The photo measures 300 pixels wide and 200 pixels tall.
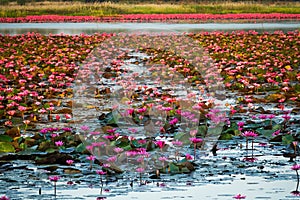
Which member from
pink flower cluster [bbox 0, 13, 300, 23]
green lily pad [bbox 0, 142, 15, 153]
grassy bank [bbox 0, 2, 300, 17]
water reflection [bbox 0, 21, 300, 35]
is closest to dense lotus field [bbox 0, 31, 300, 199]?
green lily pad [bbox 0, 142, 15, 153]

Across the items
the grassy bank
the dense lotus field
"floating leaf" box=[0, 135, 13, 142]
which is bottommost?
the grassy bank

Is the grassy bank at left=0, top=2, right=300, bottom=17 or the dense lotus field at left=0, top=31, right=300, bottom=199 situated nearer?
the dense lotus field at left=0, top=31, right=300, bottom=199

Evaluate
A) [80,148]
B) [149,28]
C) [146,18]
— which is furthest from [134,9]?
[80,148]

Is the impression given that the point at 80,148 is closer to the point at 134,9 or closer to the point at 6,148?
the point at 6,148

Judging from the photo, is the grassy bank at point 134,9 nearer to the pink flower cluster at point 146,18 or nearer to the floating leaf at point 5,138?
the pink flower cluster at point 146,18

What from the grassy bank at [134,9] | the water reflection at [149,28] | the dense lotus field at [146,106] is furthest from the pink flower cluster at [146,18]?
the dense lotus field at [146,106]

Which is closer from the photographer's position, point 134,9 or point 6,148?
point 6,148

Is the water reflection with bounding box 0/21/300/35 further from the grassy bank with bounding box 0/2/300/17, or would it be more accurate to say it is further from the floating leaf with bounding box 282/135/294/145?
the floating leaf with bounding box 282/135/294/145

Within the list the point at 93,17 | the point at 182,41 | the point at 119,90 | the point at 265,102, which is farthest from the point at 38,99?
the point at 93,17

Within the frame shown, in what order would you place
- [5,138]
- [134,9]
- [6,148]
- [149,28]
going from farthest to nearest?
1. [134,9]
2. [149,28]
3. [5,138]
4. [6,148]

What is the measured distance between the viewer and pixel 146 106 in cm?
1027

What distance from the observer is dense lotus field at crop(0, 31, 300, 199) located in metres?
7.61

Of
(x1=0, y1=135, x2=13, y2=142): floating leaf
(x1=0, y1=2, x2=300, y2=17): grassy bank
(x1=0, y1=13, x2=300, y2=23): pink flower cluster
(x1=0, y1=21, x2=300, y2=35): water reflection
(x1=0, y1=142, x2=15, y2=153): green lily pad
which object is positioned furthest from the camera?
(x1=0, y1=2, x2=300, y2=17): grassy bank

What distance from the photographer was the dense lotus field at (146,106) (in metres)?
7.61
